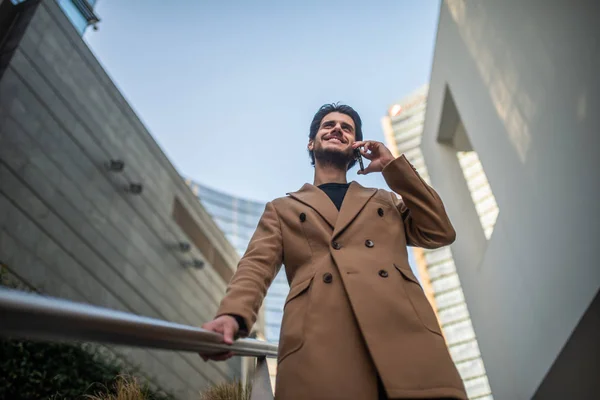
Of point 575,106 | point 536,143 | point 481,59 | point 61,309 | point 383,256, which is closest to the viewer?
point 61,309

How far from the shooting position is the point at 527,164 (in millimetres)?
4156

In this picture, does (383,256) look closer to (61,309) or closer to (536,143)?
(61,309)

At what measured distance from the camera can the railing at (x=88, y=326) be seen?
855mm

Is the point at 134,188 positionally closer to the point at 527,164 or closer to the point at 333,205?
the point at 527,164

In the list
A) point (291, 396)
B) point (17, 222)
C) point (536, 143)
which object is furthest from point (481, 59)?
point (17, 222)

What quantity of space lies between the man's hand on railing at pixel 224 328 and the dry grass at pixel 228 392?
152 centimetres

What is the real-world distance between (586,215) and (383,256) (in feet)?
7.22

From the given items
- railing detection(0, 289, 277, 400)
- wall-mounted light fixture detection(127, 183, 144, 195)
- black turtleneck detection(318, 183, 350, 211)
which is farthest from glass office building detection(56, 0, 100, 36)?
railing detection(0, 289, 277, 400)

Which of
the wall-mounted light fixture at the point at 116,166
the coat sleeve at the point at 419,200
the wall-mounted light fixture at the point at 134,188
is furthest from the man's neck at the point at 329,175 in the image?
the wall-mounted light fixture at the point at 134,188

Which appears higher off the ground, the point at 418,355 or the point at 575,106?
the point at 575,106

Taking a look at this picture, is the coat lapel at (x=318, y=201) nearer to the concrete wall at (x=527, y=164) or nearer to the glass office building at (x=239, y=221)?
the concrete wall at (x=527, y=164)

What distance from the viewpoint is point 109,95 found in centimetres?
924

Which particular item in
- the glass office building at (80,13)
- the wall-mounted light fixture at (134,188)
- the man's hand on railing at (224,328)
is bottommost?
the man's hand on railing at (224,328)

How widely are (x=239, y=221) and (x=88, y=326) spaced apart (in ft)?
108
